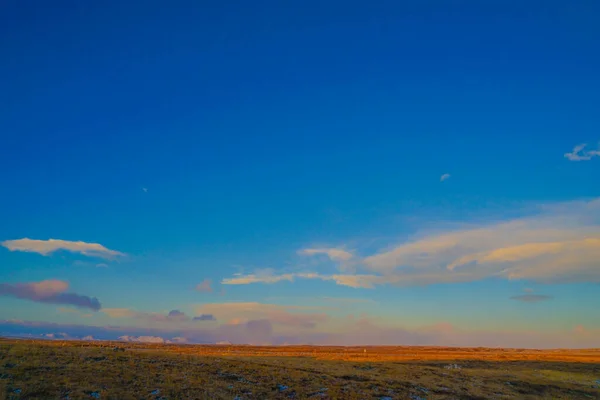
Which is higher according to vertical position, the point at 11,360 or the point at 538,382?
the point at 11,360

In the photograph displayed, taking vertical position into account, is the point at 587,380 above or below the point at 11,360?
below

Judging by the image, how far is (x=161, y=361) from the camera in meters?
38.1

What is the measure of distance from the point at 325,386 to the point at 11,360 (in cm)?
2513

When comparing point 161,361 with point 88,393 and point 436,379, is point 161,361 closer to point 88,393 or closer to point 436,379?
point 88,393

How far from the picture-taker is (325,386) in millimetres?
33875

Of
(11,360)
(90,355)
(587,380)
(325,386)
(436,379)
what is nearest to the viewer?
(11,360)

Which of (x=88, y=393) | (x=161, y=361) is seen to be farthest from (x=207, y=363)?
(x=88, y=393)

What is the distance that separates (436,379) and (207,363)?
85.4 feet

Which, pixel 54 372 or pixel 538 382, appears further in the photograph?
pixel 538 382

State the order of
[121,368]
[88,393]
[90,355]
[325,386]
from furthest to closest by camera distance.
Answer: [90,355] < [325,386] < [121,368] < [88,393]

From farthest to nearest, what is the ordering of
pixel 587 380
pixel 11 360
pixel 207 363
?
pixel 587 380
pixel 207 363
pixel 11 360

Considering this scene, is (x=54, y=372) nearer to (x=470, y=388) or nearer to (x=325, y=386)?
(x=325, y=386)

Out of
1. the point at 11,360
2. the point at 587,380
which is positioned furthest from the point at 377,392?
the point at 587,380

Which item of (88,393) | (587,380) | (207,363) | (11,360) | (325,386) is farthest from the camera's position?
(587,380)
